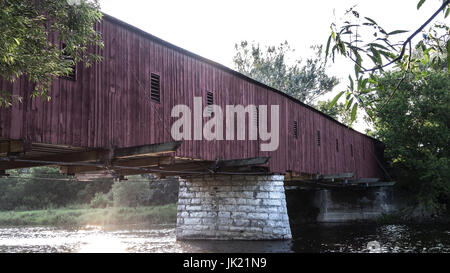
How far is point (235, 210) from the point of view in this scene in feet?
54.5

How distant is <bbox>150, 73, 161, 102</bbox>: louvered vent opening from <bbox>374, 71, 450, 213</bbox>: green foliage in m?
19.0

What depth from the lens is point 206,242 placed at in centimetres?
1617

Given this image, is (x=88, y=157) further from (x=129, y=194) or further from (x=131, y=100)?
(x=129, y=194)

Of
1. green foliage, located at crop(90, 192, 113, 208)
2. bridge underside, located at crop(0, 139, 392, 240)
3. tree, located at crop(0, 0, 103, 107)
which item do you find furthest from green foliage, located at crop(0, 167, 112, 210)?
tree, located at crop(0, 0, 103, 107)

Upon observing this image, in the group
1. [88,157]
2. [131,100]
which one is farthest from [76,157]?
[131,100]

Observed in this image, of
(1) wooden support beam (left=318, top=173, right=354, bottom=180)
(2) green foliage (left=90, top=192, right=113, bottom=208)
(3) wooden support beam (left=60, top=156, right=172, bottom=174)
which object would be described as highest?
(3) wooden support beam (left=60, top=156, right=172, bottom=174)

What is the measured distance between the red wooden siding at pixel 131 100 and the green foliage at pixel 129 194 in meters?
26.5

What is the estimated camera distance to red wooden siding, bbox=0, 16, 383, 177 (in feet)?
30.0

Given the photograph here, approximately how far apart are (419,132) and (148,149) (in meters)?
23.9

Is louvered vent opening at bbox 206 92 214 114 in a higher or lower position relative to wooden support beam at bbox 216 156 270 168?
higher

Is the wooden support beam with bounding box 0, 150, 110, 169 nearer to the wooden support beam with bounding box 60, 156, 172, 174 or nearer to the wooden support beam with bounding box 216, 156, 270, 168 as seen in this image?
the wooden support beam with bounding box 60, 156, 172, 174
